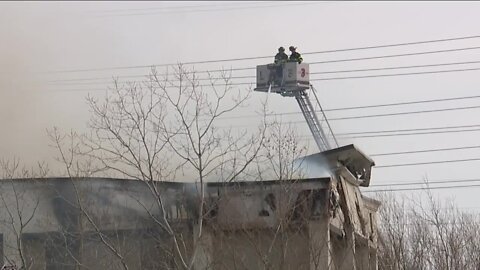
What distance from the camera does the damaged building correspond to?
13492 mm

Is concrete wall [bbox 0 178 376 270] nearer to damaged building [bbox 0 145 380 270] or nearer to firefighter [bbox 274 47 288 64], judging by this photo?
damaged building [bbox 0 145 380 270]

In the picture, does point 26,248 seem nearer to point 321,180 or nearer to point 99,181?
point 99,181

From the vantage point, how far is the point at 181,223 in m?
14.1

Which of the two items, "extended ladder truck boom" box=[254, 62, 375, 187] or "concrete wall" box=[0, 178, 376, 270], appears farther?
"extended ladder truck boom" box=[254, 62, 375, 187]

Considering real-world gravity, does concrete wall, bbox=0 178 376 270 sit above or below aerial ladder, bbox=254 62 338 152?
below

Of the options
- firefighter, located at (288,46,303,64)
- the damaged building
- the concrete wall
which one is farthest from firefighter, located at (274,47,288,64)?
the concrete wall

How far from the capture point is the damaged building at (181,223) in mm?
13492

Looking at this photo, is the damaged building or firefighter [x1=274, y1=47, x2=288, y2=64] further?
firefighter [x1=274, y1=47, x2=288, y2=64]

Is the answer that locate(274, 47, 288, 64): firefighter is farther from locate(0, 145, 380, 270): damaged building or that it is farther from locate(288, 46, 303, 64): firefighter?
locate(0, 145, 380, 270): damaged building

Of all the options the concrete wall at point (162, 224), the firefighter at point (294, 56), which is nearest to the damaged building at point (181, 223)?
the concrete wall at point (162, 224)

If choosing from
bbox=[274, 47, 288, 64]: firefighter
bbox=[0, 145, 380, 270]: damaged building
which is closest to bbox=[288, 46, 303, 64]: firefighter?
bbox=[274, 47, 288, 64]: firefighter

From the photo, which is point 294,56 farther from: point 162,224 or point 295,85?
Answer: point 162,224

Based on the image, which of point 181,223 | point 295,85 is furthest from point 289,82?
point 181,223

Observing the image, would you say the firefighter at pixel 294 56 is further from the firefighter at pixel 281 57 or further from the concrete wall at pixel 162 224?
the concrete wall at pixel 162 224
